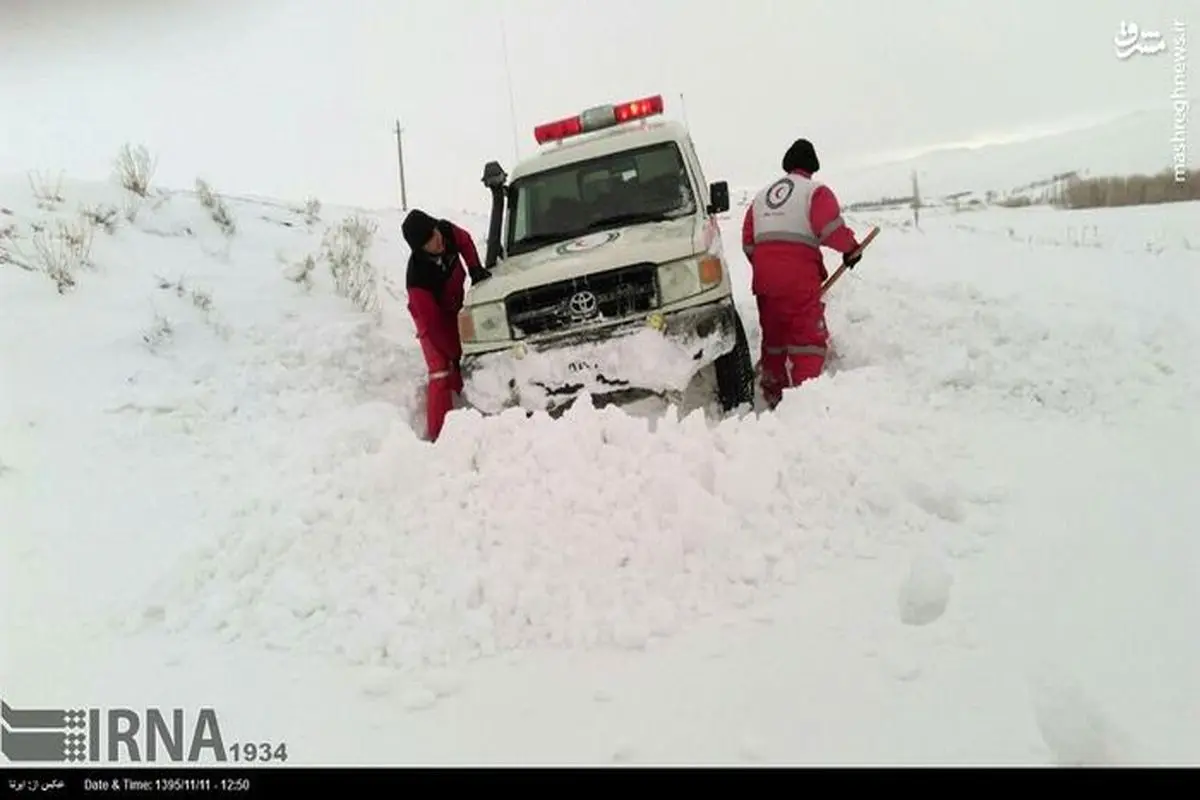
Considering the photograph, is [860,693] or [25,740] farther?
[25,740]

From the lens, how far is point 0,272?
5.94 metres

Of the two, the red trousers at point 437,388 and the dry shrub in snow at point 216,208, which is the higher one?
the dry shrub in snow at point 216,208

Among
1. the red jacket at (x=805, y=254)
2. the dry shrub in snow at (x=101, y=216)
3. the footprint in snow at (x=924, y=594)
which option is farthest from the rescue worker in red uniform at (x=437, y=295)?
the dry shrub in snow at (x=101, y=216)

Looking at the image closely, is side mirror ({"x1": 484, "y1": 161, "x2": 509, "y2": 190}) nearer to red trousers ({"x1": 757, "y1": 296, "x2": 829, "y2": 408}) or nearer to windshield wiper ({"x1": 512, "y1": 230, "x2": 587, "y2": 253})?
windshield wiper ({"x1": 512, "y1": 230, "x2": 587, "y2": 253})

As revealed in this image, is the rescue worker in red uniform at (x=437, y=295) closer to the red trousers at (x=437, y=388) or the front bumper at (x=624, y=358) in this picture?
the red trousers at (x=437, y=388)

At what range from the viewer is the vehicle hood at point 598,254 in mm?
4715

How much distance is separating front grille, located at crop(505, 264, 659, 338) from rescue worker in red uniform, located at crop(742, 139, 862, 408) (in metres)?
1.23

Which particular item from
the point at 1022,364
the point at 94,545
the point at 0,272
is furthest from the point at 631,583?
the point at 0,272

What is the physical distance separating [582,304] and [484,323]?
66 centimetres

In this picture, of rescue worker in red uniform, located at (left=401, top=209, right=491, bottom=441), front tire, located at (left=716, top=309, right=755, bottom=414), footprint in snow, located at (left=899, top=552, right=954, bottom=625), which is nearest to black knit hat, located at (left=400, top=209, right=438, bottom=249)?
rescue worker in red uniform, located at (left=401, top=209, right=491, bottom=441)

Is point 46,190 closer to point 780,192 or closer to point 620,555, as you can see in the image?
point 780,192

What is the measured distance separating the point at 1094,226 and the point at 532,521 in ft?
40.2

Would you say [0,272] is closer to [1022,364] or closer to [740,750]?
[740,750]

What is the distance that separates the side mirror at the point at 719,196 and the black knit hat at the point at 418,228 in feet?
6.31
